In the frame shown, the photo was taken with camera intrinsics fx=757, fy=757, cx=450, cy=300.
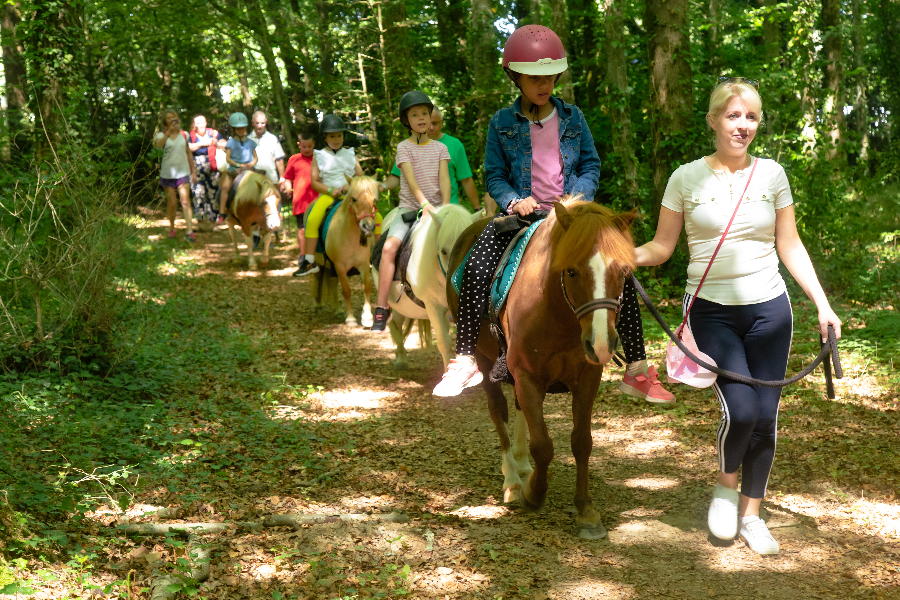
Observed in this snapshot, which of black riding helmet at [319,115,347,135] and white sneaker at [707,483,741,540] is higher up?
black riding helmet at [319,115,347,135]

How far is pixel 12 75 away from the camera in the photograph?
53.5ft

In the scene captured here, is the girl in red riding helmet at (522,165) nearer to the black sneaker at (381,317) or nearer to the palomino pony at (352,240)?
the black sneaker at (381,317)

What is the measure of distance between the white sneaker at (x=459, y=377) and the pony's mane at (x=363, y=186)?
5.42 metres

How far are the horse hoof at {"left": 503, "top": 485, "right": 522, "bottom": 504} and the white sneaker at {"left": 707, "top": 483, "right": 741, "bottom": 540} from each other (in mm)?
1268

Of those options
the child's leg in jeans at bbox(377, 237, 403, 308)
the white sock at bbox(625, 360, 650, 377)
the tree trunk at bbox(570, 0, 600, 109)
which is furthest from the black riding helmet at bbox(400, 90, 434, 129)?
the tree trunk at bbox(570, 0, 600, 109)

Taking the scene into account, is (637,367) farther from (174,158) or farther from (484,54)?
(174,158)

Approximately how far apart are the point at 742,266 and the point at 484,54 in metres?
10.8

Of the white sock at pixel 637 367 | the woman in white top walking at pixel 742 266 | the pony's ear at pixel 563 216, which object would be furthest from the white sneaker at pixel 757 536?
the pony's ear at pixel 563 216

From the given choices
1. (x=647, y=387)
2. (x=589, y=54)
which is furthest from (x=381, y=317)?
(x=589, y=54)

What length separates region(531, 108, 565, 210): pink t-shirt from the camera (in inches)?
190

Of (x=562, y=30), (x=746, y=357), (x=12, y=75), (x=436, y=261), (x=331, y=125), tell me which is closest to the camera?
(x=746, y=357)

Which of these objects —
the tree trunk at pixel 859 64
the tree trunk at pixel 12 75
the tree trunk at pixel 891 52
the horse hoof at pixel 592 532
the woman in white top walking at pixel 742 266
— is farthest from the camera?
the tree trunk at pixel 891 52

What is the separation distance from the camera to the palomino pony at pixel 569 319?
3.67 meters

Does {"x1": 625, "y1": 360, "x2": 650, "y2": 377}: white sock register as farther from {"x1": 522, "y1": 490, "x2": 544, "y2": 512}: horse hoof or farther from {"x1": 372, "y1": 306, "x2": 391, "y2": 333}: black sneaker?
{"x1": 372, "y1": 306, "x2": 391, "y2": 333}: black sneaker
